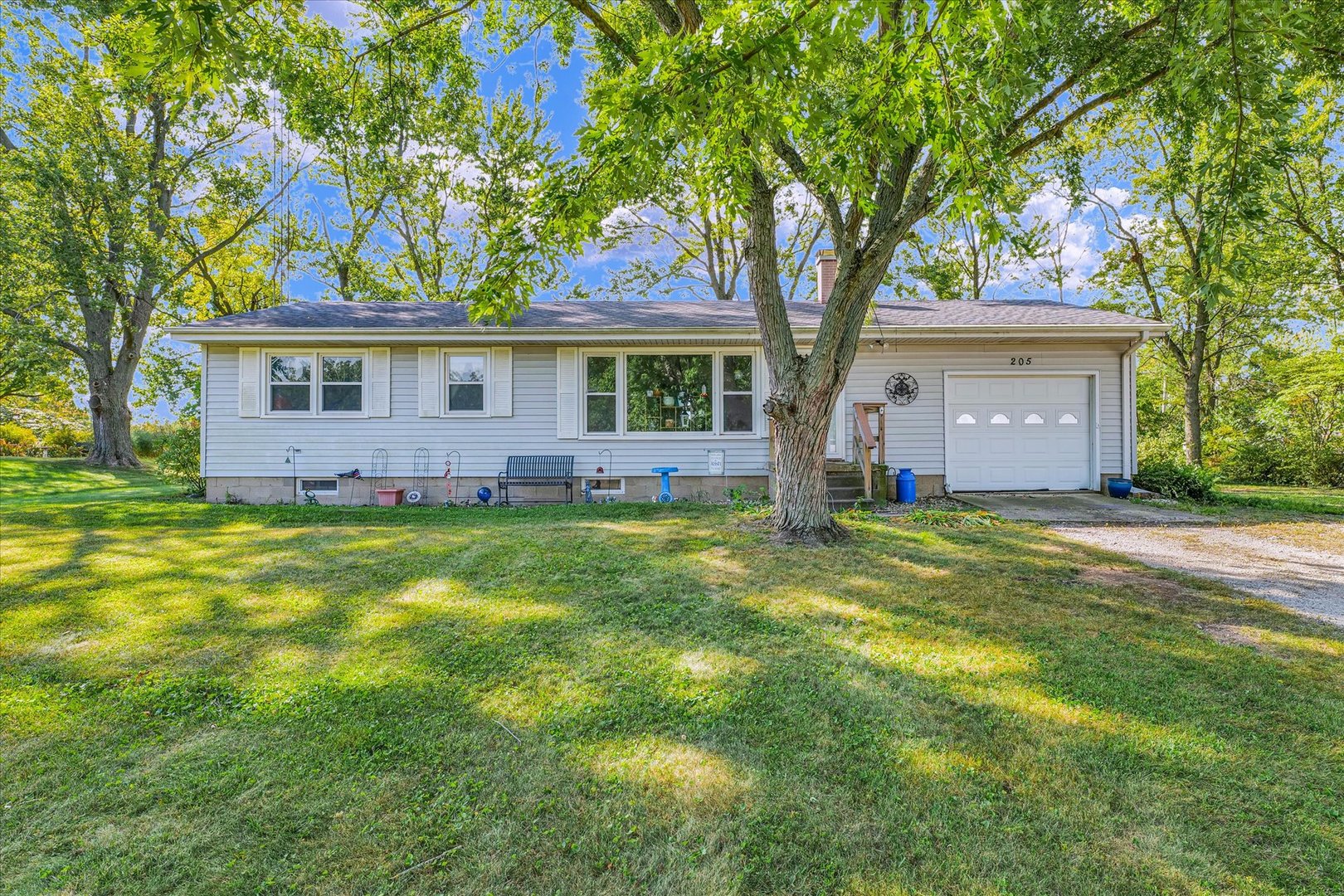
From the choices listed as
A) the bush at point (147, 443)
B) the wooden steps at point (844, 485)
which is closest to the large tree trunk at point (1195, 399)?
the wooden steps at point (844, 485)

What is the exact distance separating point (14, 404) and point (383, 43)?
2885cm

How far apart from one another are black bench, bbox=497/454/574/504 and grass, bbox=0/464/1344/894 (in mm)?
4798

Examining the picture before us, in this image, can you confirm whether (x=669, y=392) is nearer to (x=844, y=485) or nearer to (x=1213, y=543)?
(x=844, y=485)

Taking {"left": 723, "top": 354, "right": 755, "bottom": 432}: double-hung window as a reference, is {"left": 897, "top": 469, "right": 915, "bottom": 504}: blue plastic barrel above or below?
below

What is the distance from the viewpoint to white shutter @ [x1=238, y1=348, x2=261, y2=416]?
9586 millimetres

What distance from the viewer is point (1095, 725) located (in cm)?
250

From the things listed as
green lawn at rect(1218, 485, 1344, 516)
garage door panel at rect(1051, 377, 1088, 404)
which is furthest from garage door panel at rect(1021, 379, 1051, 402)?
green lawn at rect(1218, 485, 1344, 516)

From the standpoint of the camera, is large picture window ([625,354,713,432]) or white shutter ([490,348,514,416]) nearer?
white shutter ([490,348,514,416])

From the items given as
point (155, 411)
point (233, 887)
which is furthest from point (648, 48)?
point (155, 411)

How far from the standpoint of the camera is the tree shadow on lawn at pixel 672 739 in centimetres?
175

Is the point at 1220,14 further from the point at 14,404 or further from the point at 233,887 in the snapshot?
the point at 14,404

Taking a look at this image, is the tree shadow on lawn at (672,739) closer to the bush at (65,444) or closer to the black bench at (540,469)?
the black bench at (540,469)

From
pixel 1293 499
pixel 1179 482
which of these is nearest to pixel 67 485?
pixel 1179 482

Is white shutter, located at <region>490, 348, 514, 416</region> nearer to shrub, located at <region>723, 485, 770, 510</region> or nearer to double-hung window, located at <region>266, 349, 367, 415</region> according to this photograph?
double-hung window, located at <region>266, 349, 367, 415</region>
